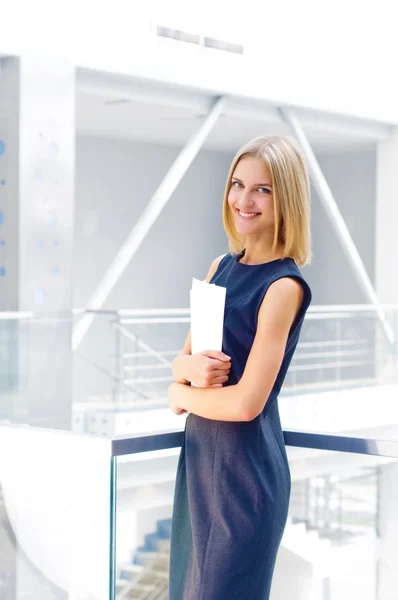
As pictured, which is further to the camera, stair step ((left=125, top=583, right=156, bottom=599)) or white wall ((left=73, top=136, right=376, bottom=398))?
white wall ((left=73, top=136, right=376, bottom=398))

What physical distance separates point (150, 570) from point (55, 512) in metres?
0.21

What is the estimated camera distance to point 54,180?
237 inches

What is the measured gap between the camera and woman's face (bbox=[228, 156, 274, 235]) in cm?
149

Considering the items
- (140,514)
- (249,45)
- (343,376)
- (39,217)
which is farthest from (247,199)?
(343,376)

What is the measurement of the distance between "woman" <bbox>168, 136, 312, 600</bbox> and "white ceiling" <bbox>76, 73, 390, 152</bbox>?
5.00m

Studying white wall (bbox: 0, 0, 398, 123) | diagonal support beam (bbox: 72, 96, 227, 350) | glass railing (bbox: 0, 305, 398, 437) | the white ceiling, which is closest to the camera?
glass railing (bbox: 0, 305, 398, 437)

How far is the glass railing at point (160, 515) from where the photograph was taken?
1620 mm

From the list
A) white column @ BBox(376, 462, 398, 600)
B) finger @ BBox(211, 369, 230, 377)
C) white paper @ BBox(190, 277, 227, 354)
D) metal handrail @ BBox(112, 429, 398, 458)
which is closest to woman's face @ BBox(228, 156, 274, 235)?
white paper @ BBox(190, 277, 227, 354)

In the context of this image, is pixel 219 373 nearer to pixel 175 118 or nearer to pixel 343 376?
pixel 343 376

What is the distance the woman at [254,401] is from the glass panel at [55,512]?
0.18 meters

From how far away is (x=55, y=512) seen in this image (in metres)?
1.76

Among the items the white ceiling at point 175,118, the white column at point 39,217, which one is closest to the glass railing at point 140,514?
the white column at point 39,217

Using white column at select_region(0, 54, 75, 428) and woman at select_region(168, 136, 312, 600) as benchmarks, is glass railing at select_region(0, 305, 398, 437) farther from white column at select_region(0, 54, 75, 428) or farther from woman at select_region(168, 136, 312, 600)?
woman at select_region(168, 136, 312, 600)

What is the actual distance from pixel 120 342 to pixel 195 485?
466 cm
